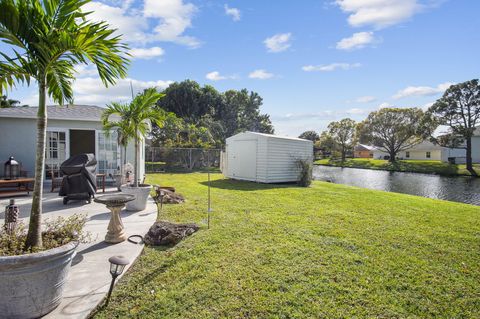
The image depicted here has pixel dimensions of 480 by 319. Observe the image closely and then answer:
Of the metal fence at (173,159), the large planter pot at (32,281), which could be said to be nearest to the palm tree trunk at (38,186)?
the large planter pot at (32,281)

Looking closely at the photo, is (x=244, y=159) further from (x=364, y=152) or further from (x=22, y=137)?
(x=364, y=152)

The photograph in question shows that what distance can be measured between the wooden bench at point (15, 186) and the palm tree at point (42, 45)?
20.1 feet

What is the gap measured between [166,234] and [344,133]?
153 feet

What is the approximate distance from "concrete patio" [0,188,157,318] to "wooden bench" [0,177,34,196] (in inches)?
19.4

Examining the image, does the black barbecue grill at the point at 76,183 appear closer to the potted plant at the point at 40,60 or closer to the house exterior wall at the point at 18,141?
the house exterior wall at the point at 18,141

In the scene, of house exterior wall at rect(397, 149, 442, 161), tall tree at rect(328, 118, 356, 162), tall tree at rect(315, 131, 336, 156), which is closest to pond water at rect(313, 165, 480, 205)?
house exterior wall at rect(397, 149, 442, 161)

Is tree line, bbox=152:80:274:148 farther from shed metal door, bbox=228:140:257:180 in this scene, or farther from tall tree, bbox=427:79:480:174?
tall tree, bbox=427:79:480:174

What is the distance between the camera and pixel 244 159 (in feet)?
44.3

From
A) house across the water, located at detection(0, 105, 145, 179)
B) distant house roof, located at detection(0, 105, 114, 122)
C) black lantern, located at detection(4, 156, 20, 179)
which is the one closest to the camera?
black lantern, located at detection(4, 156, 20, 179)

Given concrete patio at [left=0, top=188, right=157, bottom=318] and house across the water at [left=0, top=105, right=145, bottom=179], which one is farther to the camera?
house across the water at [left=0, top=105, right=145, bottom=179]

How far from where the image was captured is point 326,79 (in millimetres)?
12992

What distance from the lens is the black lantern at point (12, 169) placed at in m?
7.85

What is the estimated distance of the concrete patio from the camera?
247 centimetres

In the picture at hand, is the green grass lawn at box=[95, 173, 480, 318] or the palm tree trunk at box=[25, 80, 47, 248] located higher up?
the palm tree trunk at box=[25, 80, 47, 248]
